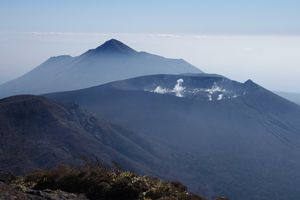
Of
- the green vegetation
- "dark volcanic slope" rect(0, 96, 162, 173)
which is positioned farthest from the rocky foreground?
"dark volcanic slope" rect(0, 96, 162, 173)

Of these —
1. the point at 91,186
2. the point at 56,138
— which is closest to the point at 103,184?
the point at 91,186

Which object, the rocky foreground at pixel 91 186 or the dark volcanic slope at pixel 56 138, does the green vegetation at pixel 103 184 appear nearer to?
the rocky foreground at pixel 91 186

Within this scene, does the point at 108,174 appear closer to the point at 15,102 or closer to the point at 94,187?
the point at 94,187

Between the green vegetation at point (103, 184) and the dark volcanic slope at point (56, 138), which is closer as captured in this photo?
the green vegetation at point (103, 184)

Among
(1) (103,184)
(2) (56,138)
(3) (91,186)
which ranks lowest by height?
(2) (56,138)

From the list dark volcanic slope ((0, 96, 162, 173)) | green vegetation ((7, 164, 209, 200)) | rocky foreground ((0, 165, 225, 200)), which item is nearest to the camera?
rocky foreground ((0, 165, 225, 200))

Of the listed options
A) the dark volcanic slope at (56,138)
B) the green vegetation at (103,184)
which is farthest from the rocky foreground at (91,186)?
the dark volcanic slope at (56,138)

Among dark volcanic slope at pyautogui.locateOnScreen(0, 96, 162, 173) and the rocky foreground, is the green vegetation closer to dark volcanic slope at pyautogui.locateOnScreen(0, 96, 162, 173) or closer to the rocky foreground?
the rocky foreground

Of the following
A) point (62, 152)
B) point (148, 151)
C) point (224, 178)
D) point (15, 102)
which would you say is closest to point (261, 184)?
point (224, 178)

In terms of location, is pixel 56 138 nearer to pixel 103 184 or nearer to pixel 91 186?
pixel 91 186
